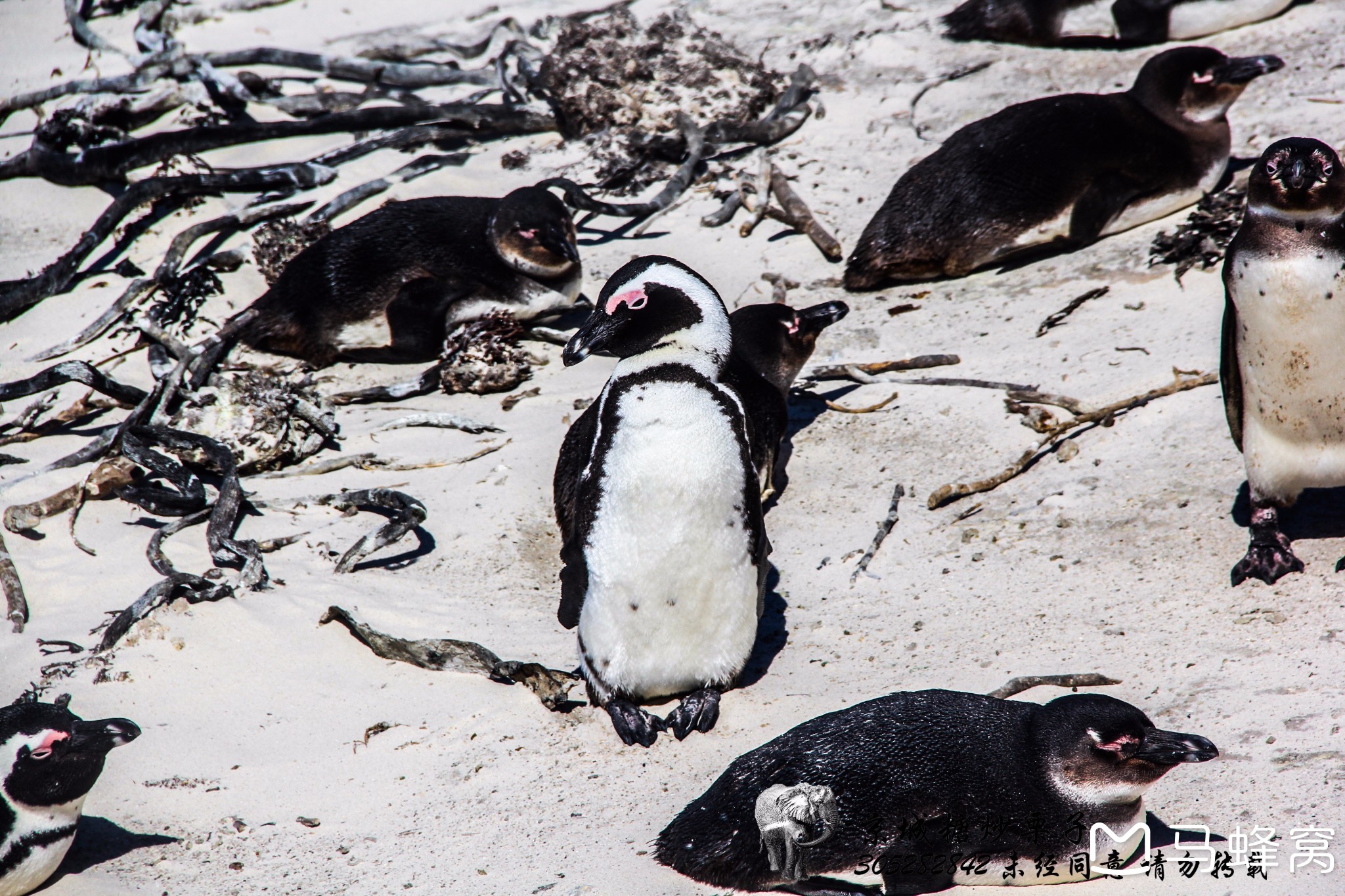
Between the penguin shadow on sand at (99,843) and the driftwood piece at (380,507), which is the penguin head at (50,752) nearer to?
the penguin shadow on sand at (99,843)

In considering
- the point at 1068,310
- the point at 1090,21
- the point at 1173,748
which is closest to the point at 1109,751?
the point at 1173,748

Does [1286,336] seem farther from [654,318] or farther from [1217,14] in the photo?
[1217,14]

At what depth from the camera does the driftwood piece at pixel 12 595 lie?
3.73 meters

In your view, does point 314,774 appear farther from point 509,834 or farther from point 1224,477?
point 1224,477

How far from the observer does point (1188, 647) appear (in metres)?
3.20

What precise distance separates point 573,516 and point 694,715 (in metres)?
0.79

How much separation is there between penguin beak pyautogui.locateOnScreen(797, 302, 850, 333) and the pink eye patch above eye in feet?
5.66

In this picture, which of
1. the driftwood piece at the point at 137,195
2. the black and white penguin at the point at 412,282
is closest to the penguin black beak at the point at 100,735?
the black and white penguin at the point at 412,282

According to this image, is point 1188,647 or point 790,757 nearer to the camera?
point 790,757

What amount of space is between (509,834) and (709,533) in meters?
0.97

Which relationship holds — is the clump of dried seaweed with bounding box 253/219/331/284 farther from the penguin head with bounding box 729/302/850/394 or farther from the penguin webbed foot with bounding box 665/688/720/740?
the penguin webbed foot with bounding box 665/688/720/740

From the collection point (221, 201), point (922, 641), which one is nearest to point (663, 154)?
point (221, 201)

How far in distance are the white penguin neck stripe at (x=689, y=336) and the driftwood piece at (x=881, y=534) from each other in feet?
3.41

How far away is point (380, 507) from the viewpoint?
441 cm
